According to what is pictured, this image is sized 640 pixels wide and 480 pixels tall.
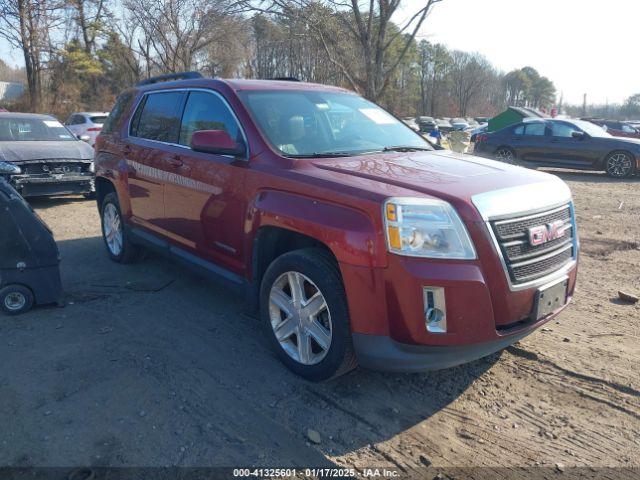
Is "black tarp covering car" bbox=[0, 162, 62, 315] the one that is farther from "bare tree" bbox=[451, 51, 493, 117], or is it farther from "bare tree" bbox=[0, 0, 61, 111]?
"bare tree" bbox=[451, 51, 493, 117]

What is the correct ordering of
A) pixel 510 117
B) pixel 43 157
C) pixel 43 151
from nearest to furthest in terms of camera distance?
pixel 43 157
pixel 43 151
pixel 510 117

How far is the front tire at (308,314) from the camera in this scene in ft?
10.0

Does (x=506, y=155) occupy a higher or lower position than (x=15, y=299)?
higher

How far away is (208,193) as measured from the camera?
4.05 meters

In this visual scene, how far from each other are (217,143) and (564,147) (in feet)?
42.2

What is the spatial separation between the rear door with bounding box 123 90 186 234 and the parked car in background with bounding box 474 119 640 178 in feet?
39.9

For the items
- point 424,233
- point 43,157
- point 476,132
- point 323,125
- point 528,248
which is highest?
point 323,125

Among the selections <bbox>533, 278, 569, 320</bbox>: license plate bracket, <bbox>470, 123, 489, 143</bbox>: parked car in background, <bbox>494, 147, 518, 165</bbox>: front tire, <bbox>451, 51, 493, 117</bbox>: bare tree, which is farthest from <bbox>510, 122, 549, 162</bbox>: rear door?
<bbox>451, 51, 493, 117</bbox>: bare tree

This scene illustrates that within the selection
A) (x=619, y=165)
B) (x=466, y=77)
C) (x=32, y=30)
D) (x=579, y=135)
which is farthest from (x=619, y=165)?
(x=466, y=77)

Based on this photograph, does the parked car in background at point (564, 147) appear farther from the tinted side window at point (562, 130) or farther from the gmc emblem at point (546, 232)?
the gmc emblem at point (546, 232)

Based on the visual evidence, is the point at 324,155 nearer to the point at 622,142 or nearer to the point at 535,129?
the point at 622,142

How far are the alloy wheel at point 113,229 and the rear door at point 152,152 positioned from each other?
1.87 ft

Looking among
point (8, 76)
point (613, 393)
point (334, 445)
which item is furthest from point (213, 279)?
point (8, 76)

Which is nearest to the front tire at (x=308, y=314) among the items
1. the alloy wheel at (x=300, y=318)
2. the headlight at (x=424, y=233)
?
the alloy wheel at (x=300, y=318)
